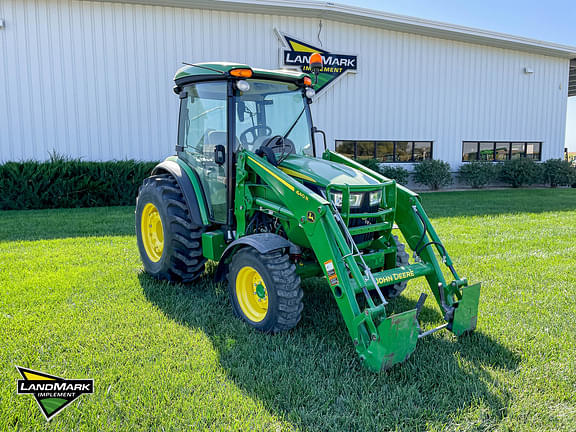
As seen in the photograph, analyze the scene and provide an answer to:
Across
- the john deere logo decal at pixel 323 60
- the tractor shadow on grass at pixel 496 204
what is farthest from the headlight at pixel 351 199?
the john deere logo decal at pixel 323 60

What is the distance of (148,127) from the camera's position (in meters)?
12.7

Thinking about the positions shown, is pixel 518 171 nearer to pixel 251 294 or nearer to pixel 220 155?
pixel 220 155

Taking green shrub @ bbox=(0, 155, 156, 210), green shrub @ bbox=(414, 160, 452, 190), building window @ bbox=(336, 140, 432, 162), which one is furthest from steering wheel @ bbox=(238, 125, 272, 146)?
green shrub @ bbox=(414, 160, 452, 190)

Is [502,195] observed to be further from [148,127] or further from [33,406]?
[33,406]

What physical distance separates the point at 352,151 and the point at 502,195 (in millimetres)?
5027

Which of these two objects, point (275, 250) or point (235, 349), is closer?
point (235, 349)

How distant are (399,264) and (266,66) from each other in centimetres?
1074

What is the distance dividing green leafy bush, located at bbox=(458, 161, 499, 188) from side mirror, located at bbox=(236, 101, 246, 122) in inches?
564

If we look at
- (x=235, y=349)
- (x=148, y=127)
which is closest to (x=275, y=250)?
(x=235, y=349)

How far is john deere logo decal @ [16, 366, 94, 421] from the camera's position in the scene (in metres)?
2.72

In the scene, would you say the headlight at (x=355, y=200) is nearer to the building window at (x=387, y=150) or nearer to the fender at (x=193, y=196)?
the fender at (x=193, y=196)

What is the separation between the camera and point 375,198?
162 inches

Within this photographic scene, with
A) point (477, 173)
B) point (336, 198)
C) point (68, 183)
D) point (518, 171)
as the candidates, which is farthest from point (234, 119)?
point (518, 171)

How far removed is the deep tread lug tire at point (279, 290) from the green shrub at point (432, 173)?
13270mm
